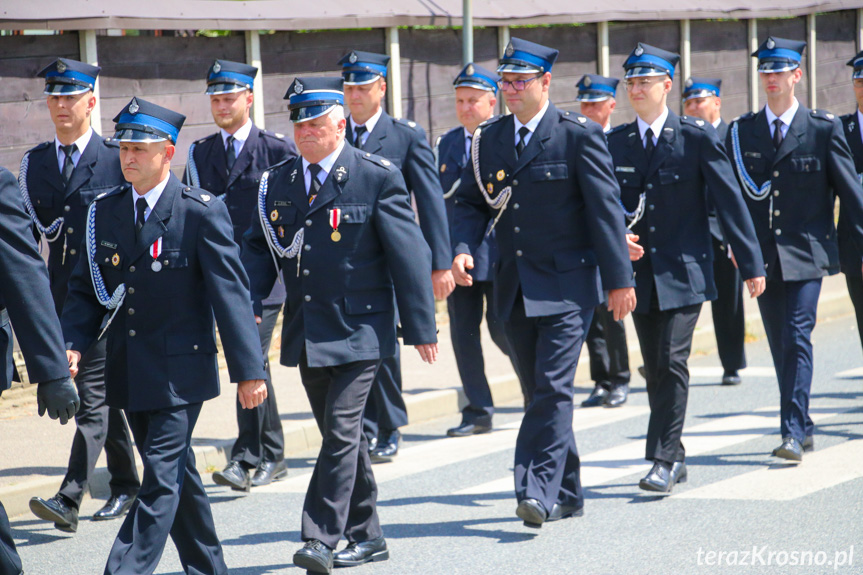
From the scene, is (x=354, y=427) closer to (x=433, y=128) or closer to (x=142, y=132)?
(x=142, y=132)

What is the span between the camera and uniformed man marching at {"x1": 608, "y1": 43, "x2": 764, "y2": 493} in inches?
286

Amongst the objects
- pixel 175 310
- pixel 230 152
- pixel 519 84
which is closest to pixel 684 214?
pixel 519 84

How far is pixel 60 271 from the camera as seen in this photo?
7.34m

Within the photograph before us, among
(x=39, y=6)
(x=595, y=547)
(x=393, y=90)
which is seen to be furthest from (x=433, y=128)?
(x=595, y=547)

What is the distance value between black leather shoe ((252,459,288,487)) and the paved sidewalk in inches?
22.5

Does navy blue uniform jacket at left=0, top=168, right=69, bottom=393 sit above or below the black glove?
above

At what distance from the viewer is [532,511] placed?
638 cm

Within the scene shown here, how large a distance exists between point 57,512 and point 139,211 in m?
2.04

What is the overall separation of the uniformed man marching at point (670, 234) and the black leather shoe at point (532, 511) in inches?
39.9

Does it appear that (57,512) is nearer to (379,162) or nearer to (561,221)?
(379,162)

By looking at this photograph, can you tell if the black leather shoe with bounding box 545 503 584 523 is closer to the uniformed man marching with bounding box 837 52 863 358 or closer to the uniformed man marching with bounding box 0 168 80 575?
the uniformed man marching with bounding box 0 168 80 575

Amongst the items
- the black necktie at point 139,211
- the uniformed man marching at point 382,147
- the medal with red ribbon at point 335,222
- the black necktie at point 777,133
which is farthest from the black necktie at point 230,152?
the black necktie at point 777,133

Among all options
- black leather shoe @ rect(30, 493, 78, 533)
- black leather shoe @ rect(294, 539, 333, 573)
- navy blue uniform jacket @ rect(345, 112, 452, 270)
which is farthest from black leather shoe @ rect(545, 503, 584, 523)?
black leather shoe @ rect(30, 493, 78, 533)

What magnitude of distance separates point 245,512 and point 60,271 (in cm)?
170
